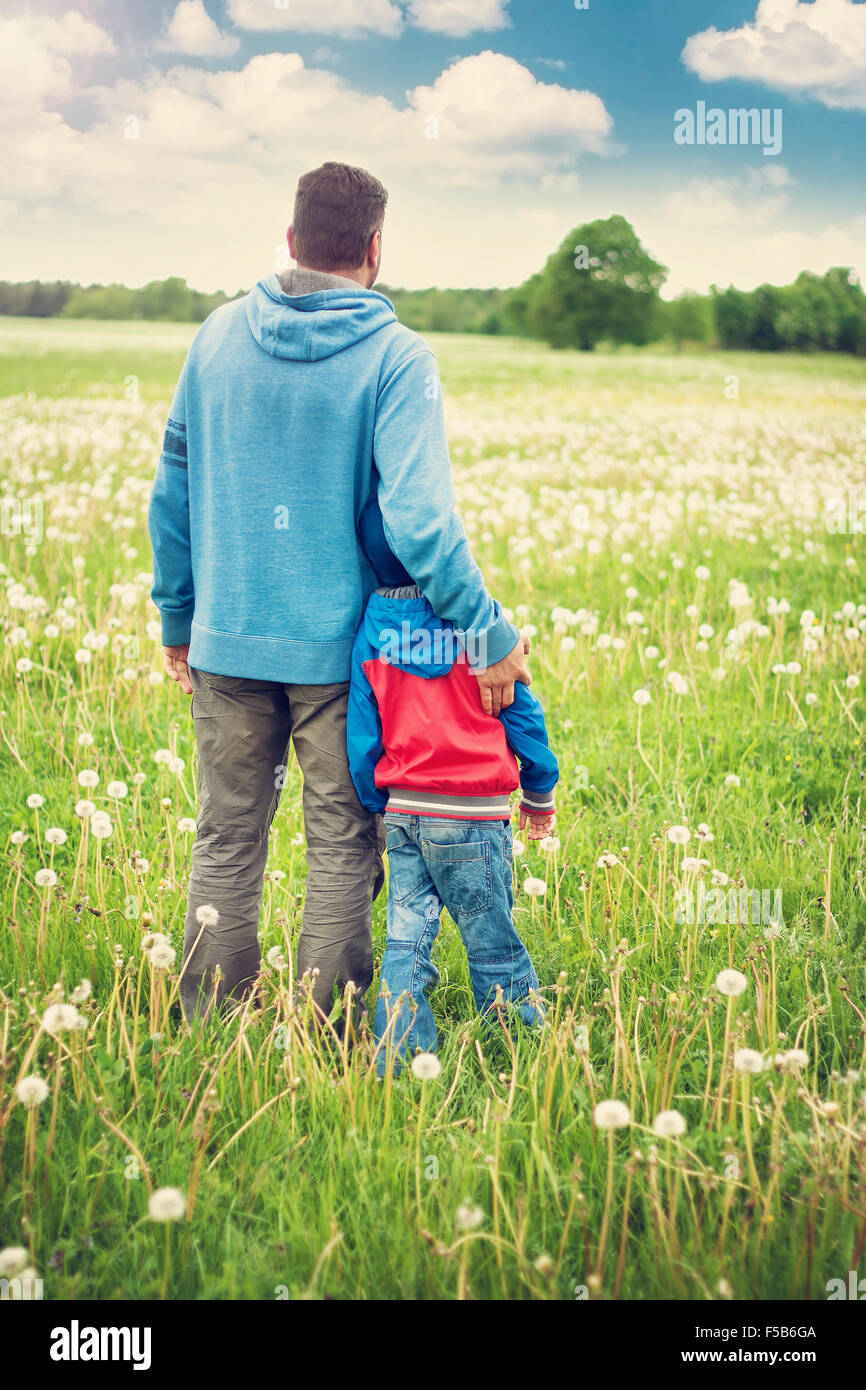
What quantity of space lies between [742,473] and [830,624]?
532cm

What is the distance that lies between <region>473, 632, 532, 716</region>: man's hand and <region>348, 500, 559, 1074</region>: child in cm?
3

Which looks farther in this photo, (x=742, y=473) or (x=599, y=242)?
(x=599, y=242)

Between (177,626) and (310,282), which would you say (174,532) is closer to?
(177,626)

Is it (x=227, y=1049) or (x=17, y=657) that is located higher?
(x=17, y=657)

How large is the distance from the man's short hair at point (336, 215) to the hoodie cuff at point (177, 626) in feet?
3.65

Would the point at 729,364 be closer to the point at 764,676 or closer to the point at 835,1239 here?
the point at 764,676

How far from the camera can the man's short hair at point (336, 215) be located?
103 inches

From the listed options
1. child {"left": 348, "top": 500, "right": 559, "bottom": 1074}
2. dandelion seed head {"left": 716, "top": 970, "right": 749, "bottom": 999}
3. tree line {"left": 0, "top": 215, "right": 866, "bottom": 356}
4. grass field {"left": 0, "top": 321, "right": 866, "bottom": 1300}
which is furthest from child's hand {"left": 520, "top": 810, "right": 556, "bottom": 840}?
tree line {"left": 0, "top": 215, "right": 866, "bottom": 356}

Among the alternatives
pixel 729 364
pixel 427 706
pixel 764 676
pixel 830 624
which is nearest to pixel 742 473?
pixel 830 624

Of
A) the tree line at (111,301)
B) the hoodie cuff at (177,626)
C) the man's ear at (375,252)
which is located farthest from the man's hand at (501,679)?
the tree line at (111,301)

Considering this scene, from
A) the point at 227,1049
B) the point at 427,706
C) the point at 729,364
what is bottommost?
the point at 227,1049
